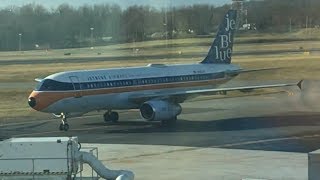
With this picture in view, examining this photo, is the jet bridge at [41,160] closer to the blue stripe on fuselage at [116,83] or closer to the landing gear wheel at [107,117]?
the blue stripe on fuselage at [116,83]

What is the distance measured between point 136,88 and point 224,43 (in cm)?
310

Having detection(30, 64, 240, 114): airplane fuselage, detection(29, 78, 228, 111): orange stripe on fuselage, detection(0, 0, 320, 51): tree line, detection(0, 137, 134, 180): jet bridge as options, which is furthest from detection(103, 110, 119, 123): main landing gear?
detection(0, 137, 134, 180): jet bridge

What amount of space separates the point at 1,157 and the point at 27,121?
11.9m

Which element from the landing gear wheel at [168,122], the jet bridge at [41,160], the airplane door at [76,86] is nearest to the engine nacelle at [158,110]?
the landing gear wheel at [168,122]

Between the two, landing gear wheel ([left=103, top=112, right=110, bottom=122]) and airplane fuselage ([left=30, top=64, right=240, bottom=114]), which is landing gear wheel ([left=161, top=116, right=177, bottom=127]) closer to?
airplane fuselage ([left=30, top=64, right=240, bottom=114])

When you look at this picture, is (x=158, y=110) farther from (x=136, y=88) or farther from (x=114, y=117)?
(x=114, y=117)

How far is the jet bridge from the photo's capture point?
29.5 ft

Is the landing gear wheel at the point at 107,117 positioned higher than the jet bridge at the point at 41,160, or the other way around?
the jet bridge at the point at 41,160

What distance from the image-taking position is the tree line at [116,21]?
15391mm

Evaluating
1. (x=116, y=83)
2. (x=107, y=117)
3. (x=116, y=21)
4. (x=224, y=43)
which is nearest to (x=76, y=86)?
(x=116, y=83)

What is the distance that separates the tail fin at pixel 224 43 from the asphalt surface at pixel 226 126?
74.3 inches

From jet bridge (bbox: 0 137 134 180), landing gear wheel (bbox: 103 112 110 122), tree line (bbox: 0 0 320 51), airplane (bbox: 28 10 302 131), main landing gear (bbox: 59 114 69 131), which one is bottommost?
landing gear wheel (bbox: 103 112 110 122)

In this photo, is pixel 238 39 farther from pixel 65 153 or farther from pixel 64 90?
pixel 65 153

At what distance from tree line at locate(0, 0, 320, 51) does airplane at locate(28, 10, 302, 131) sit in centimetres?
114
